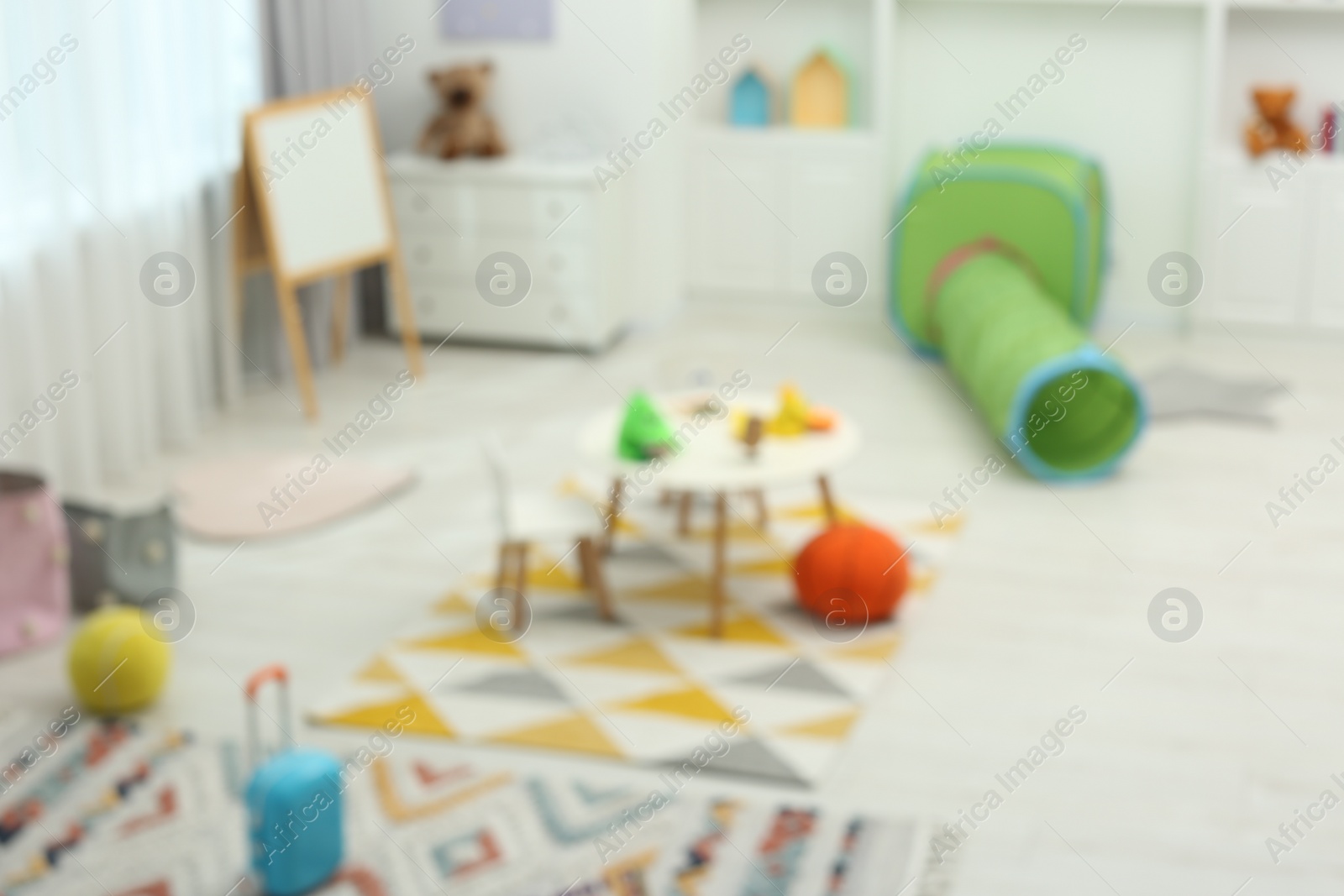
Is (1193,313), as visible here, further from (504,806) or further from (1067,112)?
(504,806)

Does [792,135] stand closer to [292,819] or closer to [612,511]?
[612,511]

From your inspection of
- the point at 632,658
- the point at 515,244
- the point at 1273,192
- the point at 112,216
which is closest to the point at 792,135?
the point at 515,244

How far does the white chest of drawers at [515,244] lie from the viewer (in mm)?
5996

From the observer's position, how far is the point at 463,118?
6094 mm

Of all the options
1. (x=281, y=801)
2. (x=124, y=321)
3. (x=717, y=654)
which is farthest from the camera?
(x=124, y=321)

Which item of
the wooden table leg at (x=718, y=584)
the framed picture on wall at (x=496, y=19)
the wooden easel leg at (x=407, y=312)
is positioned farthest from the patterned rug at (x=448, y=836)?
the framed picture on wall at (x=496, y=19)

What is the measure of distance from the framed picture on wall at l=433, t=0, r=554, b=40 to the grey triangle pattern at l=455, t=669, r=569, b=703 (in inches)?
125

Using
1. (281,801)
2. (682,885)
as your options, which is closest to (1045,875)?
(682,885)

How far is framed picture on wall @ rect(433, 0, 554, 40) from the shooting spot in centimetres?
616

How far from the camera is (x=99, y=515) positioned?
4062 millimetres

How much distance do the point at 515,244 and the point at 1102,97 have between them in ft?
7.43

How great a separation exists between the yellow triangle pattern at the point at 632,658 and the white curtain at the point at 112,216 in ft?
5.72

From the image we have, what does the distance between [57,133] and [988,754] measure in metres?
2.99

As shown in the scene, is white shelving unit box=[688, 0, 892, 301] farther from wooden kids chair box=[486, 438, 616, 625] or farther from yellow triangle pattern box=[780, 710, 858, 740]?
yellow triangle pattern box=[780, 710, 858, 740]
